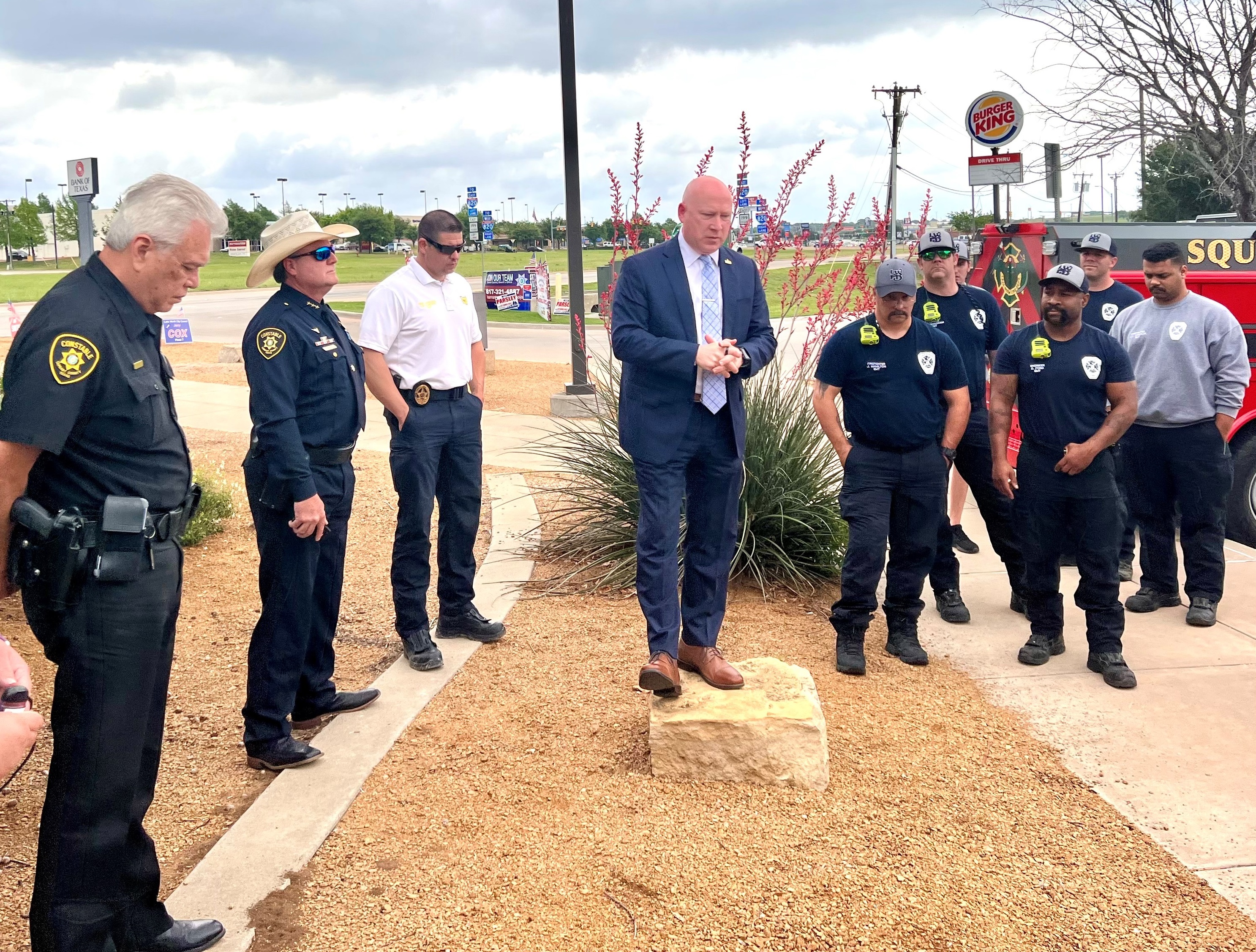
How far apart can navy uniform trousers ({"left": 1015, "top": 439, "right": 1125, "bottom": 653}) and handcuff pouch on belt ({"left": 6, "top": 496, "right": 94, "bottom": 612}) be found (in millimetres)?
4146

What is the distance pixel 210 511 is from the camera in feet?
24.6

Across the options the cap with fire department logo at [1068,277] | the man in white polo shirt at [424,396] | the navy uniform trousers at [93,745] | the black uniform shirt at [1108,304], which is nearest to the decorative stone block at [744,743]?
the man in white polo shirt at [424,396]

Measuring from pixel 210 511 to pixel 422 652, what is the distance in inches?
119

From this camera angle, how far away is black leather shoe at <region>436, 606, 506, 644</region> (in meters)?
5.55

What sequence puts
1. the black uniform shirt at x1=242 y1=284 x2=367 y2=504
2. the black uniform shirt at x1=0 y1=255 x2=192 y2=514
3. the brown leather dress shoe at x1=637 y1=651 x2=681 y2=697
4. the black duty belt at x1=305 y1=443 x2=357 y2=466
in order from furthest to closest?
the black duty belt at x1=305 y1=443 x2=357 y2=466 < the brown leather dress shoe at x1=637 y1=651 x2=681 y2=697 < the black uniform shirt at x1=242 y1=284 x2=367 y2=504 < the black uniform shirt at x1=0 y1=255 x2=192 y2=514

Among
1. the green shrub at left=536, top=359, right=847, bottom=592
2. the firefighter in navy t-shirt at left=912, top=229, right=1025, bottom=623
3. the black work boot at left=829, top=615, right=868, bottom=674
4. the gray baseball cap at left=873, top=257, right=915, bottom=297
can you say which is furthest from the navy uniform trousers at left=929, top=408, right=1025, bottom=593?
the gray baseball cap at left=873, top=257, right=915, bottom=297

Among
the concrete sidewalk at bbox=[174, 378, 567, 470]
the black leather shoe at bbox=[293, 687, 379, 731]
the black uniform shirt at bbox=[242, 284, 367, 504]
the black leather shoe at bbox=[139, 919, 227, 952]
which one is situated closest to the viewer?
the black leather shoe at bbox=[139, 919, 227, 952]

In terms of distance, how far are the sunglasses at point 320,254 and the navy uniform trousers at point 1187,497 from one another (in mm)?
4344

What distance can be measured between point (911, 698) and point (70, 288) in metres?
3.57

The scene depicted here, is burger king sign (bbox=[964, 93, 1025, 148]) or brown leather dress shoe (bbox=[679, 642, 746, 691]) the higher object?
burger king sign (bbox=[964, 93, 1025, 148])

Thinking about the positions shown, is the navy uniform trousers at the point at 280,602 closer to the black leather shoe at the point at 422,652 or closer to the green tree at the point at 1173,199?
the black leather shoe at the point at 422,652

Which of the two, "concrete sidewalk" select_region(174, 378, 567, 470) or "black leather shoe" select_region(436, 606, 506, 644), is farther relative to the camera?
"concrete sidewalk" select_region(174, 378, 567, 470)

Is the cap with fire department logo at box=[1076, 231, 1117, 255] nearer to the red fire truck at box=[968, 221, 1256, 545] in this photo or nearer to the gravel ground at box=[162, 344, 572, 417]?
the red fire truck at box=[968, 221, 1256, 545]

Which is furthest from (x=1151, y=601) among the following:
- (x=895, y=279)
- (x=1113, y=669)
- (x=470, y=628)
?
(x=470, y=628)
